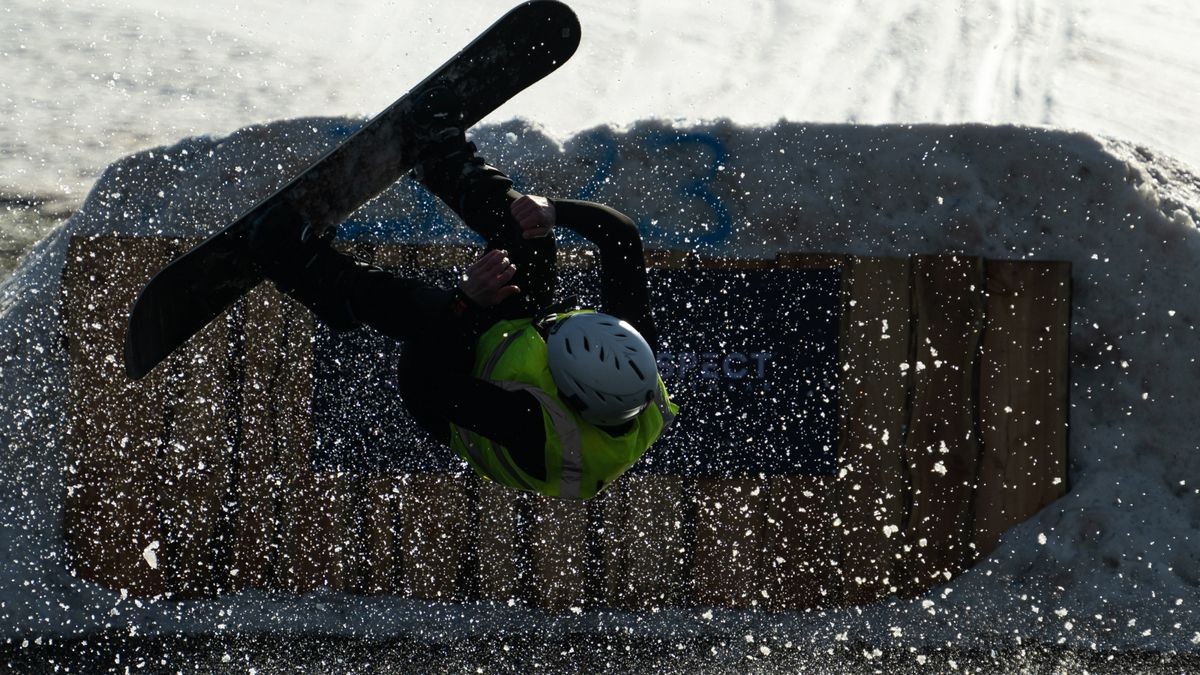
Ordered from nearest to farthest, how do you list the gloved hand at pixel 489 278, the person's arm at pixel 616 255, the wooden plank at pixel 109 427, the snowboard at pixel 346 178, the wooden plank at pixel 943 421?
the gloved hand at pixel 489 278 < the person's arm at pixel 616 255 < the snowboard at pixel 346 178 < the wooden plank at pixel 109 427 < the wooden plank at pixel 943 421

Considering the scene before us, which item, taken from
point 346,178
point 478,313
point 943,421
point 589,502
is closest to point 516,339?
point 478,313

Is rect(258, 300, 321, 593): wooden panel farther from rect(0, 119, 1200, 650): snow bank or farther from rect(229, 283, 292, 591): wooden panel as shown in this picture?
rect(0, 119, 1200, 650): snow bank

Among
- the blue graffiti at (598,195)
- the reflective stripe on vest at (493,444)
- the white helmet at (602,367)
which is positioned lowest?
the blue graffiti at (598,195)

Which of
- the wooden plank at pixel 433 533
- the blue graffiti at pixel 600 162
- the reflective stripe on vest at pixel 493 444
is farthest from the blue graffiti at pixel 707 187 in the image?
the reflective stripe on vest at pixel 493 444

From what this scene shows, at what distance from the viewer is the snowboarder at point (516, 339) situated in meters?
3.47

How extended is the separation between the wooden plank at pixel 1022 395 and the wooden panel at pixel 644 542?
1.76 m

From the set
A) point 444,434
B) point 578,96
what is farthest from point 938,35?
point 444,434

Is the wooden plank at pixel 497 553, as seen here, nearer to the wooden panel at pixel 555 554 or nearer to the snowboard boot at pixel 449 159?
the wooden panel at pixel 555 554

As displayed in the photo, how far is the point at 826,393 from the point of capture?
249 inches

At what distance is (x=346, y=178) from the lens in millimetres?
4488

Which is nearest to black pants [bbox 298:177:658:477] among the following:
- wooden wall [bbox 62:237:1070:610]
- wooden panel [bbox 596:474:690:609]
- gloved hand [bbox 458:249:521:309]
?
gloved hand [bbox 458:249:521:309]

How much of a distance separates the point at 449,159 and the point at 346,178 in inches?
17.8

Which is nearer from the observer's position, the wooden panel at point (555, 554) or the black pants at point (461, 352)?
the black pants at point (461, 352)

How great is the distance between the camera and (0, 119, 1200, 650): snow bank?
6.24 meters
